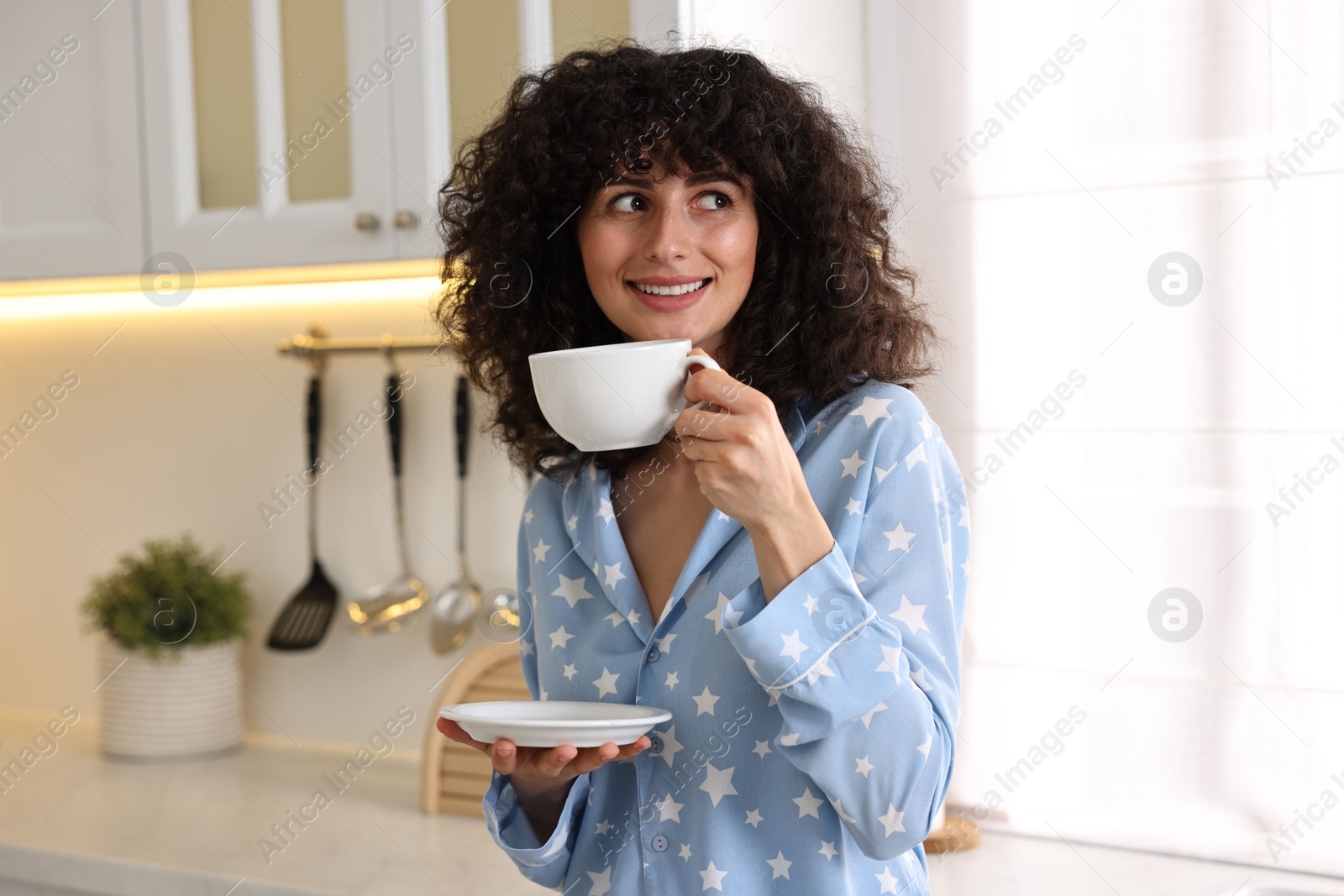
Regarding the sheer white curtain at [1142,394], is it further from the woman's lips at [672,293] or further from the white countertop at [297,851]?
the woman's lips at [672,293]

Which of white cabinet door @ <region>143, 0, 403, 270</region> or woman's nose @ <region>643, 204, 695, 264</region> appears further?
Result: white cabinet door @ <region>143, 0, 403, 270</region>

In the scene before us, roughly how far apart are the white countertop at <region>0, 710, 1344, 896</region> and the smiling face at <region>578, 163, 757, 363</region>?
734mm

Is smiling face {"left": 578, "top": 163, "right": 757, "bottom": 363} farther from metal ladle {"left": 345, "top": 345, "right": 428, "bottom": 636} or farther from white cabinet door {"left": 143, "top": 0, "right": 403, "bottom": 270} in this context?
metal ladle {"left": 345, "top": 345, "right": 428, "bottom": 636}

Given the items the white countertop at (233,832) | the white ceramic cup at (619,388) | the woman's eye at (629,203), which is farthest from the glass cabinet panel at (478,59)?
the white countertop at (233,832)

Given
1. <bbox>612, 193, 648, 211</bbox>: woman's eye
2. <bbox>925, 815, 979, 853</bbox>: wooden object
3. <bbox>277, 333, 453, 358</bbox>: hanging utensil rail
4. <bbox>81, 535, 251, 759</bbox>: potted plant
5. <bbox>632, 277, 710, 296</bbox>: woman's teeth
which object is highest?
<bbox>612, 193, 648, 211</bbox>: woman's eye

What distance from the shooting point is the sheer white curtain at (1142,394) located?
1229 mm

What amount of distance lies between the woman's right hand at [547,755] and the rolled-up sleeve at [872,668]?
106 mm

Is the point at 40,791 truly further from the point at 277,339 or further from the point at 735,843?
the point at 735,843

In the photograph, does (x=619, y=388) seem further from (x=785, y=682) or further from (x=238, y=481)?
(x=238, y=481)

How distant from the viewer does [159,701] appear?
1827 millimetres

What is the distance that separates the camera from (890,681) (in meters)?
0.70

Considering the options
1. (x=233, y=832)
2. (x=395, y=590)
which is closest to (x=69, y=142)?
(x=395, y=590)

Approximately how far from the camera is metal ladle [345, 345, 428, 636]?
1830mm

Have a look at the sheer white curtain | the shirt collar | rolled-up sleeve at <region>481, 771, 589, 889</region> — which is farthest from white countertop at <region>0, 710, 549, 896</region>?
the sheer white curtain
